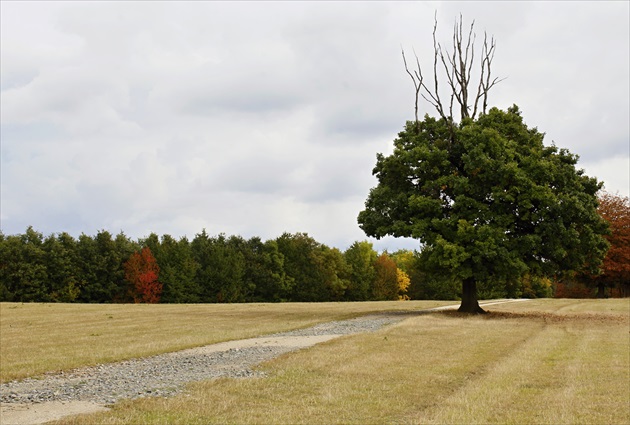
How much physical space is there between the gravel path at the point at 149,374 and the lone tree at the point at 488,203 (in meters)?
13.2

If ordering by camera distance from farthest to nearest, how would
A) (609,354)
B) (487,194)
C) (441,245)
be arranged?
(487,194) → (441,245) → (609,354)

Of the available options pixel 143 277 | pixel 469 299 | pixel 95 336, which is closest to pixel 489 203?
pixel 469 299

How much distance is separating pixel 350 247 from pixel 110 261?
136 feet

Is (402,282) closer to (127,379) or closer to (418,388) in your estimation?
(127,379)

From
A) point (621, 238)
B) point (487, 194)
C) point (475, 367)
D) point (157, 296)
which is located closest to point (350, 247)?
point (157, 296)

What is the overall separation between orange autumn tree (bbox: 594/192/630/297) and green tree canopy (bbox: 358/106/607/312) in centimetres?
3189

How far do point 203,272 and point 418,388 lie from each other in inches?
3269

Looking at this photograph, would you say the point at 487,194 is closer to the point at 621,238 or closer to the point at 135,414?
the point at 135,414

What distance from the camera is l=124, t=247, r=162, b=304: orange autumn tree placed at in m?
85.1

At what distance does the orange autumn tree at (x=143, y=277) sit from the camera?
85125 millimetres

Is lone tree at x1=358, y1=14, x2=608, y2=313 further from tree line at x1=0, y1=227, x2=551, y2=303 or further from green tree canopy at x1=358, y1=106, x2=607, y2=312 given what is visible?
tree line at x1=0, y1=227, x2=551, y2=303

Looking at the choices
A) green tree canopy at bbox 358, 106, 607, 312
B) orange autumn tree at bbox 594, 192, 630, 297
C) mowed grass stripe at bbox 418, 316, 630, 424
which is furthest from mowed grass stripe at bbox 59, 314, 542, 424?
orange autumn tree at bbox 594, 192, 630, 297

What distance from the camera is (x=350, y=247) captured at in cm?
10744

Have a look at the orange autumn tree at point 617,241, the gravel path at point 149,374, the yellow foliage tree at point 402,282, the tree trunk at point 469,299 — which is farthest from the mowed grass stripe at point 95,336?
the yellow foliage tree at point 402,282
